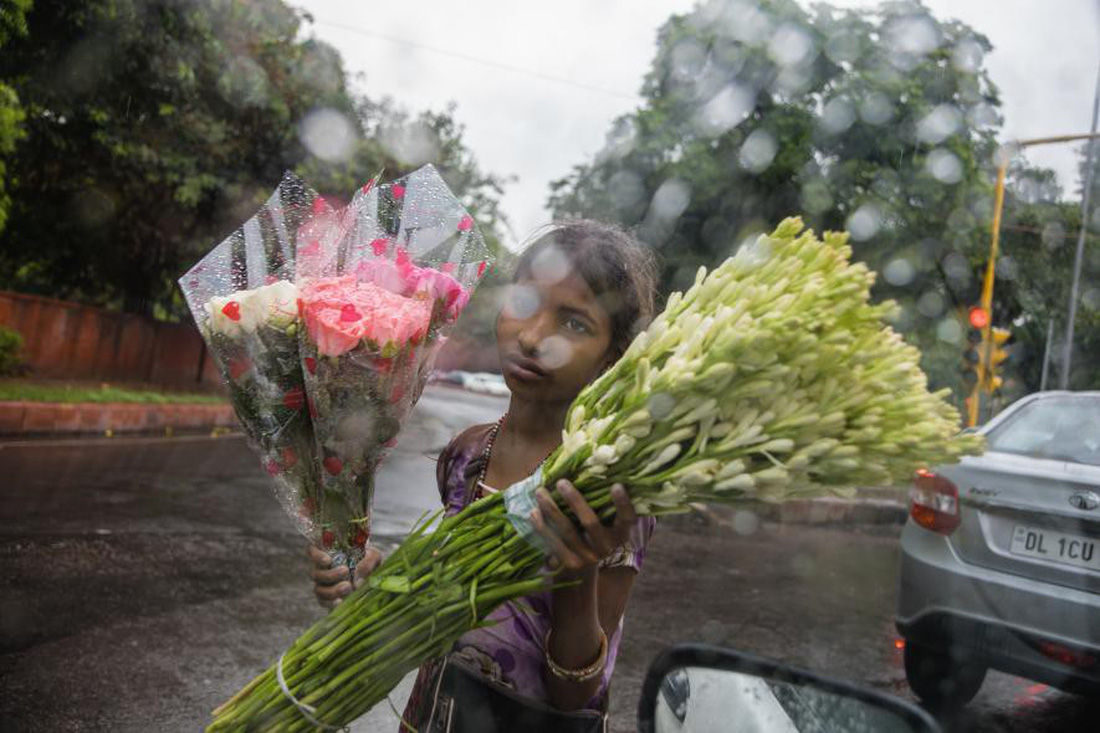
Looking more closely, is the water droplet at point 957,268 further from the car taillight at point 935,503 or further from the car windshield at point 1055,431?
the car taillight at point 935,503

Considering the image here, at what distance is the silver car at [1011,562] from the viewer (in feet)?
12.2

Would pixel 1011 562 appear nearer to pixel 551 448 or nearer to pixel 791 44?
pixel 551 448

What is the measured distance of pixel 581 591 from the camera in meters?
1.45

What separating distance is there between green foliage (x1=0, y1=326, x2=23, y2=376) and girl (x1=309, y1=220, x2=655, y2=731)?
465 inches

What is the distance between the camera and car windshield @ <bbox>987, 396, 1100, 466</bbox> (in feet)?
13.9

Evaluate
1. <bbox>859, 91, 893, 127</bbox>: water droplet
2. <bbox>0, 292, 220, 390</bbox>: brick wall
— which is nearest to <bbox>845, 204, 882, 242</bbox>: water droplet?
<bbox>859, 91, 893, 127</bbox>: water droplet

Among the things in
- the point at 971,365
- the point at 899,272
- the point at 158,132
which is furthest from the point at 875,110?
the point at 158,132

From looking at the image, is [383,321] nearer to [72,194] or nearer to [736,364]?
[736,364]

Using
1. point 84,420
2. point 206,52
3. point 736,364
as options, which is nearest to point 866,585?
point 736,364

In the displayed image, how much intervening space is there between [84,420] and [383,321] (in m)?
9.76

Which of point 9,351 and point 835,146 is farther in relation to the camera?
point 835,146

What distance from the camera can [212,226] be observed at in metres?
14.6

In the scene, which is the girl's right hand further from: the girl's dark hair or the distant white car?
the distant white car

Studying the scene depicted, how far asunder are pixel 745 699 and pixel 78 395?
36.3ft
